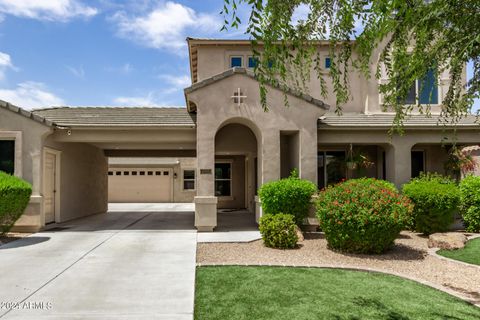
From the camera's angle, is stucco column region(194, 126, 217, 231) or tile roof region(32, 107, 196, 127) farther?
tile roof region(32, 107, 196, 127)

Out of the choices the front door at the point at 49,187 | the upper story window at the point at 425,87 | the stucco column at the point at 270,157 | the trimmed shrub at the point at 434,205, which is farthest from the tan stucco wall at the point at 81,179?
the trimmed shrub at the point at 434,205

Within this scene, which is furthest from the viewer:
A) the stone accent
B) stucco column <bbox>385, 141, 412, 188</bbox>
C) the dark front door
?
the dark front door

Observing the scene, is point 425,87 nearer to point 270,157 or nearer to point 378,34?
point 270,157

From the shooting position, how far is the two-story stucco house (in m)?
12.9

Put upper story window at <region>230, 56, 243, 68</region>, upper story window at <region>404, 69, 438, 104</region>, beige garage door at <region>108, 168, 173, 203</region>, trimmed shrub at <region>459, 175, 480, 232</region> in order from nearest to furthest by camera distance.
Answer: upper story window at <region>404, 69, 438, 104</region> → trimmed shrub at <region>459, 175, 480, 232</region> → upper story window at <region>230, 56, 243, 68</region> → beige garage door at <region>108, 168, 173, 203</region>

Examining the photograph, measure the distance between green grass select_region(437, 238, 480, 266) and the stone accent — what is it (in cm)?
15

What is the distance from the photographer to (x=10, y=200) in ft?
35.6

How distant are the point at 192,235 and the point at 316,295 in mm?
6671

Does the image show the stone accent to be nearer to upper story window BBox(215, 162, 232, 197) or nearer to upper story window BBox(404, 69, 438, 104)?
upper story window BBox(404, 69, 438, 104)

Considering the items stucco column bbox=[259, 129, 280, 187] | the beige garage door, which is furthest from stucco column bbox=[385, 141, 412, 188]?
the beige garage door

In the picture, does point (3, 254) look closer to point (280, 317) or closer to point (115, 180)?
point (280, 317)

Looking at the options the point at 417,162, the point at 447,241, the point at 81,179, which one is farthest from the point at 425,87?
the point at 81,179

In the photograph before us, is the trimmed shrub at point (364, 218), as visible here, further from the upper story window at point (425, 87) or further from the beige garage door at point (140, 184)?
the beige garage door at point (140, 184)

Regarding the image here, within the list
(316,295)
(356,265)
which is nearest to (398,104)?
(316,295)
